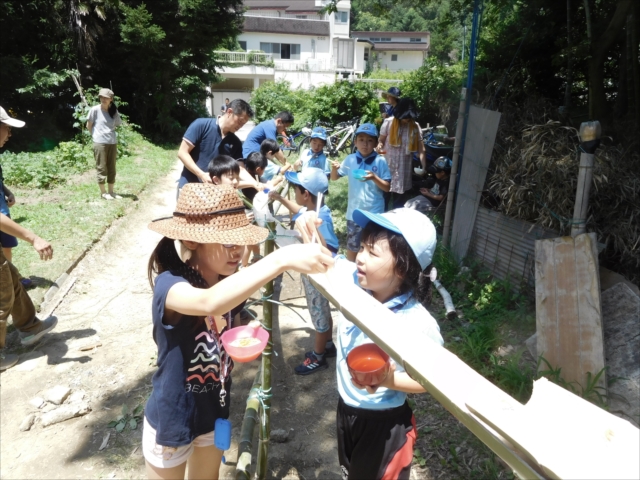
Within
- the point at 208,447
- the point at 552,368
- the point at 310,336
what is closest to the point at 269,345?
the point at 208,447

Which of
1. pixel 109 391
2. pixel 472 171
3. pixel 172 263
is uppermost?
pixel 172 263

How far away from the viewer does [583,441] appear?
33.6 inches

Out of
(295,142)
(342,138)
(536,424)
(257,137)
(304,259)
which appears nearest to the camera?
(536,424)

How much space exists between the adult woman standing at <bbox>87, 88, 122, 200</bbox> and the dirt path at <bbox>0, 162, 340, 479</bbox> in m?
3.39

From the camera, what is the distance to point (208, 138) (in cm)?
493

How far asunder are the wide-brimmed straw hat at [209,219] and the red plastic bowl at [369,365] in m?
0.57

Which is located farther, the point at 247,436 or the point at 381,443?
the point at 247,436

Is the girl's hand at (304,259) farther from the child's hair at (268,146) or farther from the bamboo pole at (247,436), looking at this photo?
the child's hair at (268,146)

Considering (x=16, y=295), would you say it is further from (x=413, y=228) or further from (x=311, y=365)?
(x=413, y=228)

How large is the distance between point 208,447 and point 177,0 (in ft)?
59.8

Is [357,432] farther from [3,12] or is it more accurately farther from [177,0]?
[177,0]

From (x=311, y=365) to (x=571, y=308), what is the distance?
2163 millimetres

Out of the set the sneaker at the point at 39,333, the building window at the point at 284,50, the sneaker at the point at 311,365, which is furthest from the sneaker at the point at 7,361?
the building window at the point at 284,50

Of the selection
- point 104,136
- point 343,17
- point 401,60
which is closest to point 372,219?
point 104,136
